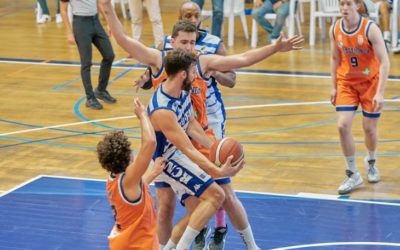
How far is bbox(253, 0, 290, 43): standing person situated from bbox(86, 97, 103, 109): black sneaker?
189 inches

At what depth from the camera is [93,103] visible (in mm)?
12570

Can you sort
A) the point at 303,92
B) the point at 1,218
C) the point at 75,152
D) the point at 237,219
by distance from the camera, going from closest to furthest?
the point at 237,219
the point at 1,218
the point at 75,152
the point at 303,92

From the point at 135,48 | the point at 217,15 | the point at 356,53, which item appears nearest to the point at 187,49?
the point at 135,48

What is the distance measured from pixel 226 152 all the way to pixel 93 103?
20.2ft

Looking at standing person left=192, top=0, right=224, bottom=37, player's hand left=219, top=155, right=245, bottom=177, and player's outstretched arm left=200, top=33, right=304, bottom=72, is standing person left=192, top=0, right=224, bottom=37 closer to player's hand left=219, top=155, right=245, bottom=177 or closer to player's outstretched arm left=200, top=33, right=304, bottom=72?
player's outstretched arm left=200, top=33, right=304, bottom=72

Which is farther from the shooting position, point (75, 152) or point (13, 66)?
point (13, 66)

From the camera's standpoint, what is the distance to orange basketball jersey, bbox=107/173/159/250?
5.95 meters

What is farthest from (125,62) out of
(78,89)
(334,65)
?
(334,65)

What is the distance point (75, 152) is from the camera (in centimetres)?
1064

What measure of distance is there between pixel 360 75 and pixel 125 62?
23.3ft

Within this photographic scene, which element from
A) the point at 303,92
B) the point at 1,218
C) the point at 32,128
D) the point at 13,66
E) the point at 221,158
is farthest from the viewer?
the point at 13,66

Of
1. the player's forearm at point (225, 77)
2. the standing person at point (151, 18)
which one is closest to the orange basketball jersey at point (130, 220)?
the player's forearm at point (225, 77)

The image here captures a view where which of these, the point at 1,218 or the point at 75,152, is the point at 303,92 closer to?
the point at 75,152

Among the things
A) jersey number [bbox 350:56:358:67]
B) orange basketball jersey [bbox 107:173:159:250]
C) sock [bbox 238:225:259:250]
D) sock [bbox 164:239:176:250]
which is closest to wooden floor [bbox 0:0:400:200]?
jersey number [bbox 350:56:358:67]
